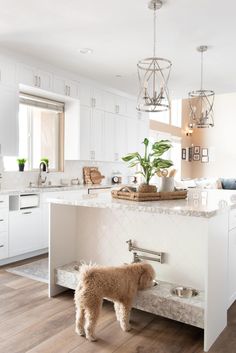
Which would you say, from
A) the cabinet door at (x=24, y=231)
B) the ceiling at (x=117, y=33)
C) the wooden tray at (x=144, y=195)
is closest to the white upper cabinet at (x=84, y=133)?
the ceiling at (x=117, y=33)

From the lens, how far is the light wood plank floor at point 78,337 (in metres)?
2.12

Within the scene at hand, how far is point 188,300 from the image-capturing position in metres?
2.26

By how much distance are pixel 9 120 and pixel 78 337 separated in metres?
3.11

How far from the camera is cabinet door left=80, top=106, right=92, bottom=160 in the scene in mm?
5809

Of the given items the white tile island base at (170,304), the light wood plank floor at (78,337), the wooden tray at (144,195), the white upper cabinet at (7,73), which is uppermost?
the white upper cabinet at (7,73)

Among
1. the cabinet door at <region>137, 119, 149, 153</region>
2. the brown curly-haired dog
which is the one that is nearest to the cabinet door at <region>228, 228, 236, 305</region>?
the brown curly-haired dog

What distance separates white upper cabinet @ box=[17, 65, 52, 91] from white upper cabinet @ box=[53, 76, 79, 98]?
13 centimetres

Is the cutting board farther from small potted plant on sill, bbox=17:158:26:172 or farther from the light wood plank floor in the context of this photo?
the light wood plank floor

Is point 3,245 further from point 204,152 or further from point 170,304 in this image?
point 204,152

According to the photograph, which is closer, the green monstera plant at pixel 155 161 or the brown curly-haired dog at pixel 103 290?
the brown curly-haired dog at pixel 103 290

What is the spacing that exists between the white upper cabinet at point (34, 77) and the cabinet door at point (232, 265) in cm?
350

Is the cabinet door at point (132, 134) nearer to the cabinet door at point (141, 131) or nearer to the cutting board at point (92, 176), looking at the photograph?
the cabinet door at point (141, 131)

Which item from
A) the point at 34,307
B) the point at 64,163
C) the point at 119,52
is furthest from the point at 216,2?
the point at 64,163

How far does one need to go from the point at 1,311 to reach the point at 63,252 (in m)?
0.68
